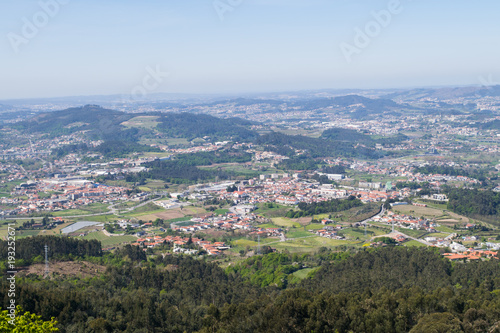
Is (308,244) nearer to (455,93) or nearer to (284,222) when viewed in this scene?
(284,222)

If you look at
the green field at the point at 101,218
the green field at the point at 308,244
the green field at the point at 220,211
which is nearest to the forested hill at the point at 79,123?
the green field at the point at 101,218

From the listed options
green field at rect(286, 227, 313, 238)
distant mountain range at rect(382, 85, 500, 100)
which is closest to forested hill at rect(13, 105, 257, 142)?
green field at rect(286, 227, 313, 238)

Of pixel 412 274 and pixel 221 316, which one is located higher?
pixel 221 316

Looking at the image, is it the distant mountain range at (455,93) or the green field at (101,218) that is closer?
the green field at (101,218)

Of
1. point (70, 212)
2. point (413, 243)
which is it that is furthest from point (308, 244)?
point (70, 212)

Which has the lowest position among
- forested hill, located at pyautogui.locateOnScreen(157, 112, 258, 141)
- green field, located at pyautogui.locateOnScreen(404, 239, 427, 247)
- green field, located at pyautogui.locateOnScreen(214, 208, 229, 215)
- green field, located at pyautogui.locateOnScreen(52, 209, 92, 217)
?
green field, located at pyautogui.locateOnScreen(214, 208, 229, 215)

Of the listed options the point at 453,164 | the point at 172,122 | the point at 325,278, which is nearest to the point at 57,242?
the point at 325,278

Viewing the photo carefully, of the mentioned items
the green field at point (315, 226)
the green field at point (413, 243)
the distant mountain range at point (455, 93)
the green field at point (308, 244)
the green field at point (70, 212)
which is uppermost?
the distant mountain range at point (455, 93)

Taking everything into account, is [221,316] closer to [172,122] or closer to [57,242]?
[57,242]

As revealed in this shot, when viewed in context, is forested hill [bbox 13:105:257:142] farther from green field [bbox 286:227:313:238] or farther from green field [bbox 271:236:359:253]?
green field [bbox 271:236:359:253]

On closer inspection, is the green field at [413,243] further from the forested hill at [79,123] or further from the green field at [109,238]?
the forested hill at [79,123]

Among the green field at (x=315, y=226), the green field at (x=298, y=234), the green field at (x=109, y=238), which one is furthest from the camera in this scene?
the green field at (x=315, y=226)
